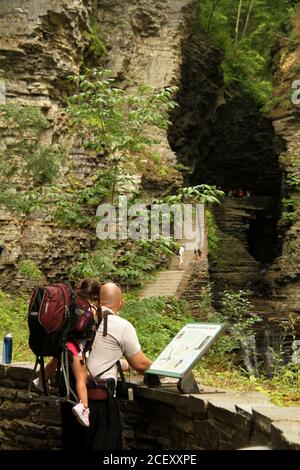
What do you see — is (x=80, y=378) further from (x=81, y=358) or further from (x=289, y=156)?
(x=289, y=156)

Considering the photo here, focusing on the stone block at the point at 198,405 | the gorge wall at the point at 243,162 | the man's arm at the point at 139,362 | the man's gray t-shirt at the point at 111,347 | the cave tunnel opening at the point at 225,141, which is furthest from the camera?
the cave tunnel opening at the point at 225,141

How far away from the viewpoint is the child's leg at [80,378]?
13.1 ft

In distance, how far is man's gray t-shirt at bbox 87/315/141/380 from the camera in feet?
14.0

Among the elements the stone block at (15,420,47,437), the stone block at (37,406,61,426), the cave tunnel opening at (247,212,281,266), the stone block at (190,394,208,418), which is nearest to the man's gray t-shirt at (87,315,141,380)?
the stone block at (190,394,208,418)

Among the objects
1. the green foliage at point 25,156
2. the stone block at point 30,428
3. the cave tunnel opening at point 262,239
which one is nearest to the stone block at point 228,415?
the stone block at point 30,428

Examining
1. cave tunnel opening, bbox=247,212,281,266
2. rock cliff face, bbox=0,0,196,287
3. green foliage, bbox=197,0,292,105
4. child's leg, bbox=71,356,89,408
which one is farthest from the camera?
cave tunnel opening, bbox=247,212,281,266

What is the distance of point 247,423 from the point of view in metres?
3.60

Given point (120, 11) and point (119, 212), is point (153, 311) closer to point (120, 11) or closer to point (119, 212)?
point (119, 212)

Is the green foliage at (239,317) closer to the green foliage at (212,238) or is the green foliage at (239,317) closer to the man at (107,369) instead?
the man at (107,369)

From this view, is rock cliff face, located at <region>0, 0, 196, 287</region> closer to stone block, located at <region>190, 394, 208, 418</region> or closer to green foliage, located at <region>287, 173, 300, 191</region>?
green foliage, located at <region>287, 173, 300, 191</region>

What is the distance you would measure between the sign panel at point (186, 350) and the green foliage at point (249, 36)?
23381mm

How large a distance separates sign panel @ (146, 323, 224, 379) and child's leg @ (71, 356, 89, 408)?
616 mm

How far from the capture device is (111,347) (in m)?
4.29
